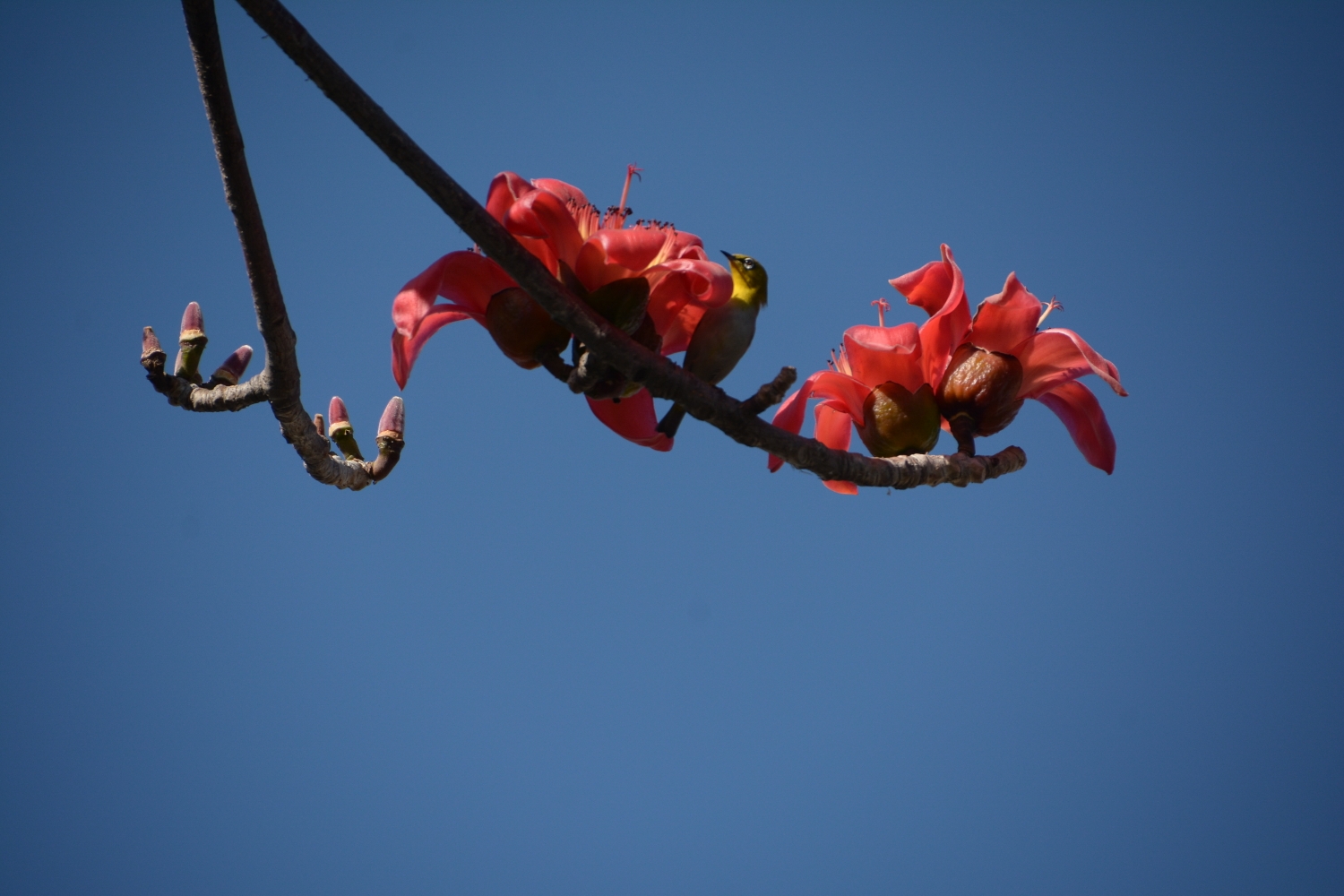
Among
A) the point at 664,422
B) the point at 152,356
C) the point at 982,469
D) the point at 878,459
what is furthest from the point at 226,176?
the point at 982,469

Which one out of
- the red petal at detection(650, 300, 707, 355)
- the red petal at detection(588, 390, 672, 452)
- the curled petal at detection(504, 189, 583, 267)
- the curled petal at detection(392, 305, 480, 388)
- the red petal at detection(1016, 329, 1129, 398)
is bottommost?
the red petal at detection(588, 390, 672, 452)

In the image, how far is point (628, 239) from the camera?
93cm

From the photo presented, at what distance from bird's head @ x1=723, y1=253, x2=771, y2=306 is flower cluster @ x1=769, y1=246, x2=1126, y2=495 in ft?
0.78

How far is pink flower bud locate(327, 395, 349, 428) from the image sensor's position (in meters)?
1.61

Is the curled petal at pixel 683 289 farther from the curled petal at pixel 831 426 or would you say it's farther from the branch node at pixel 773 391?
the curled petal at pixel 831 426

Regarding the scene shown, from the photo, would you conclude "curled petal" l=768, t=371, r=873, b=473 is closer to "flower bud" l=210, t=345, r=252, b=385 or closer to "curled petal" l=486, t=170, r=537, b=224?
"curled petal" l=486, t=170, r=537, b=224

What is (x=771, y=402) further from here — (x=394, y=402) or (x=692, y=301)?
(x=394, y=402)

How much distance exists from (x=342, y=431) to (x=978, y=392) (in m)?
1.05

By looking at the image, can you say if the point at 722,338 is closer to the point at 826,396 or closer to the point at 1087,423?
the point at 826,396

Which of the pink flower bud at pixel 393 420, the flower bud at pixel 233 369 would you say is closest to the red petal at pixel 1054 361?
the pink flower bud at pixel 393 420

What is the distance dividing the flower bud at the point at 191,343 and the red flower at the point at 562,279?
2.08ft

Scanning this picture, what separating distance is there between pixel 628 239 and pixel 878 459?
41 centimetres

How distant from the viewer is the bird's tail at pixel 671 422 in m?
1.03

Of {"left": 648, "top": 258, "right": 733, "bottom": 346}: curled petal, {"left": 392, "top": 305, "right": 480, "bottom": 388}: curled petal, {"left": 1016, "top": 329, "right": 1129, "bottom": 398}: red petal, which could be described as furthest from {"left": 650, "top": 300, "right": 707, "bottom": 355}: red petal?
{"left": 1016, "top": 329, "right": 1129, "bottom": 398}: red petal
